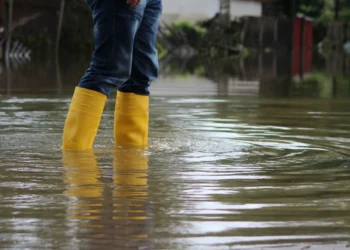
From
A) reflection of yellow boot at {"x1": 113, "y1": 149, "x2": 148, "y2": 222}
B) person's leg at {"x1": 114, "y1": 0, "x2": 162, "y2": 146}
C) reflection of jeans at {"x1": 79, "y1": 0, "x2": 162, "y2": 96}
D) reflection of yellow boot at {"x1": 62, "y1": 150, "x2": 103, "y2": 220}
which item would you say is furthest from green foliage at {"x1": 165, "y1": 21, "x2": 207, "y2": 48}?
reflection of yellow boot at {"x1": 62, "y1": 150, "x2": 103, "y2": 220}

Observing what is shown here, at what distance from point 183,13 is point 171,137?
37982mm

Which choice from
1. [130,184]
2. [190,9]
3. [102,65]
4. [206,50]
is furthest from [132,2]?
[190,9]

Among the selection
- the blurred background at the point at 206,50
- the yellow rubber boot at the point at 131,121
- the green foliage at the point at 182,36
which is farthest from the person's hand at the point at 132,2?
the green foliage at the point at 182,36

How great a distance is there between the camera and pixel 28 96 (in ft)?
31.8

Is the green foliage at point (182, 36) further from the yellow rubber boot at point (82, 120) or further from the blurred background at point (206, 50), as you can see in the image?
the yellow rubber boot at point (82, 120)

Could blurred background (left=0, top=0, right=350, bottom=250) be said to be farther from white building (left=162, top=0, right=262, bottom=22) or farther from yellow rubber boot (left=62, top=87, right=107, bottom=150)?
white building (left=162, top=0, right=262, bottom=22)

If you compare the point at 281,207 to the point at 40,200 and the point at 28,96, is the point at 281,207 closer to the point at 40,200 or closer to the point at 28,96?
the point at 40,200

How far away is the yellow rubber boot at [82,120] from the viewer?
5172 millimetres

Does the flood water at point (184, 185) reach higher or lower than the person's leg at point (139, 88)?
lower

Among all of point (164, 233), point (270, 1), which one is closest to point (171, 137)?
point (164, 233)

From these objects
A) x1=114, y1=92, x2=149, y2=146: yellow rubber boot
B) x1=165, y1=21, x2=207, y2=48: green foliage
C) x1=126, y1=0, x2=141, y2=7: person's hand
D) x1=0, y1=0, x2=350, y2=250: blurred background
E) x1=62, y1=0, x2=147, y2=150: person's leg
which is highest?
x1=126, y1=0, x2=141, y2=7: person's hand

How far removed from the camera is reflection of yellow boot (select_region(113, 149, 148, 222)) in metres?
3.47

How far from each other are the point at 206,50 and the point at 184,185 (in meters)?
30.2

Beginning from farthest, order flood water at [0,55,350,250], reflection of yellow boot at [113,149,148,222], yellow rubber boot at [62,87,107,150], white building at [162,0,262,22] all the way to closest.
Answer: white building at [162,0,262,22]
yellow rubber boot at [62,87,107,150]
reflection of yellow boot at [113,149,148,222]
flood water at [0,55,350,250]
